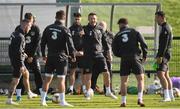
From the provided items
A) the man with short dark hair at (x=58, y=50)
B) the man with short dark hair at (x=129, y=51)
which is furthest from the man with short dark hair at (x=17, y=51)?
the man with short dark hair at (x=129, y=51)

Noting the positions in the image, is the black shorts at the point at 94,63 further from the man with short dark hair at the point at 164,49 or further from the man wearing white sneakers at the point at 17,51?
the man wearing white sneakers at the point at 17,51

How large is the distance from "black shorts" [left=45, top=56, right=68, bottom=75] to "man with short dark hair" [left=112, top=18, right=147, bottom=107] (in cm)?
139

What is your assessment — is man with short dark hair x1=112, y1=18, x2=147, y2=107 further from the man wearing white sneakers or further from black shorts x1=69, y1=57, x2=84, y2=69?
black shorts x1=69, y1=57, x2=84, y2=69

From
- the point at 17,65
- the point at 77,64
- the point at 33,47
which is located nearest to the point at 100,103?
the point at 17,65

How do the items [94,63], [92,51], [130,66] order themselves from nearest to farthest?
[130,66]
[92,51]
[94,63]

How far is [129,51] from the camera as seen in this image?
18312mm

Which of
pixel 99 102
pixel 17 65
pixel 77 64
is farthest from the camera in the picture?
pixel 77 64

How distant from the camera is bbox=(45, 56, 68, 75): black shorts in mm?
18166

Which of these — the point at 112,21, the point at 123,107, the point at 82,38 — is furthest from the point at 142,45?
the point at 112,21

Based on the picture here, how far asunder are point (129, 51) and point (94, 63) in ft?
7.55

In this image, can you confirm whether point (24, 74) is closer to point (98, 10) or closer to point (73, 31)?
point (73, 31)

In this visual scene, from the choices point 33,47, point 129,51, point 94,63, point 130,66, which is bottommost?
point 130,66

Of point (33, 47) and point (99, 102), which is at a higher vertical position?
point (33, 47)

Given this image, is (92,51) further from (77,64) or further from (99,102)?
(77,64)
